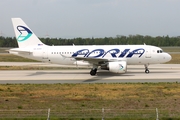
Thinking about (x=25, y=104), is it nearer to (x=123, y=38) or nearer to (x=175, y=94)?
(x=175, y=94)

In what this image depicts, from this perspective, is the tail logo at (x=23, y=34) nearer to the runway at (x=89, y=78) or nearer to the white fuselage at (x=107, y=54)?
the white fuselage at (x=107, y=54)

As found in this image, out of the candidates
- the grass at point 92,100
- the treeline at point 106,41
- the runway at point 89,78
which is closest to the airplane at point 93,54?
the runway at point 89,78

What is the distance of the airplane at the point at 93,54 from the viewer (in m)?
33.5

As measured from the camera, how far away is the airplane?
3350cm

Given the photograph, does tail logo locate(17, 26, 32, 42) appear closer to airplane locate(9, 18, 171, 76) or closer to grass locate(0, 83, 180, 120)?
airplane locate(9, 18, 171, 76)

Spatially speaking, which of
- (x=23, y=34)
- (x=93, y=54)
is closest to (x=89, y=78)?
(x=93, y=54)

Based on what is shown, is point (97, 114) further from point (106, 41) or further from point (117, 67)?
point (106, 41)

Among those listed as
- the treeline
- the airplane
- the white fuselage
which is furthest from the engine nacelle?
the treeline

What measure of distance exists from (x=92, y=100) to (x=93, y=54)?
17.0 metres

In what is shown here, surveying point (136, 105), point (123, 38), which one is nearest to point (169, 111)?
point (136, 105)

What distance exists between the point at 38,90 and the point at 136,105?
30.5ft

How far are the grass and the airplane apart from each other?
8.46 meters

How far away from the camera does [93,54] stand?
3531 cm

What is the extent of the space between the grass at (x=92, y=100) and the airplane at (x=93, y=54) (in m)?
8.46
